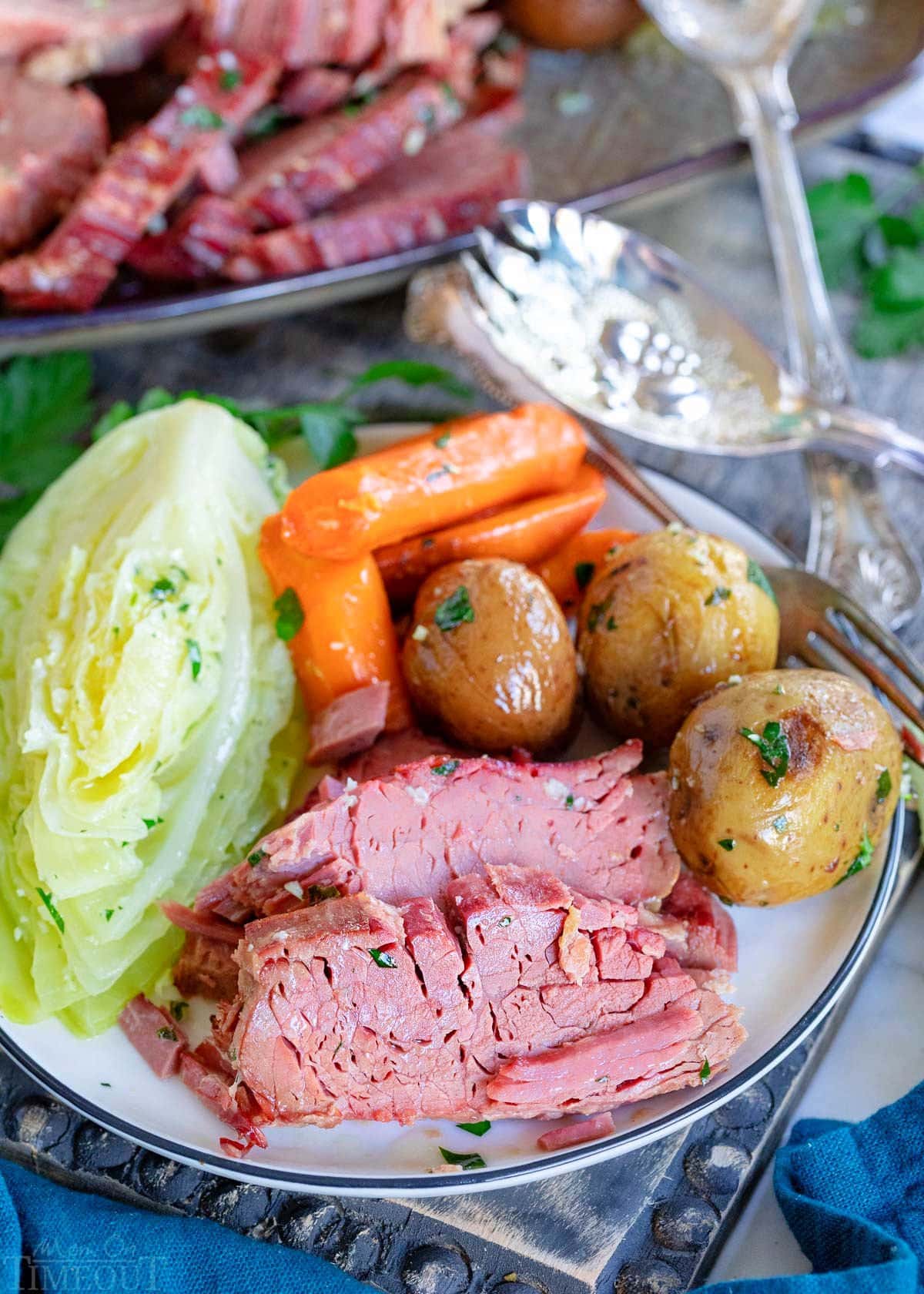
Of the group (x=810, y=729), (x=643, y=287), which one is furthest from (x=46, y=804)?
(x=643, y=287)

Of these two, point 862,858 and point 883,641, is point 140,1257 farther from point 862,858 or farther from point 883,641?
point 883,641

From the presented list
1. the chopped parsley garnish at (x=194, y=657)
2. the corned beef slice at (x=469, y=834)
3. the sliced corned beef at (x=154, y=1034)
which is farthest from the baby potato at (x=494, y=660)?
the sliced corned beef at (x=154, y=1034)

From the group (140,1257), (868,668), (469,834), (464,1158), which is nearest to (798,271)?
(868,668)

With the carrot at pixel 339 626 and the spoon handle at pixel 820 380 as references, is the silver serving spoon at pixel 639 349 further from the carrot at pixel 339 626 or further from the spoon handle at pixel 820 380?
the carrot at pixel 339 626

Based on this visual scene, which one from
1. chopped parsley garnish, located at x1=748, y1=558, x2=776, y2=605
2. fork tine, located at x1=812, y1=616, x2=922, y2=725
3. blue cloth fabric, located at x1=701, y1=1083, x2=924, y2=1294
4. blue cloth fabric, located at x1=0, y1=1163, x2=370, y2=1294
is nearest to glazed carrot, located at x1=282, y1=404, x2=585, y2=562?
chopped parsley garnish, located at x1=748, y1=558, x2=776, y2=605

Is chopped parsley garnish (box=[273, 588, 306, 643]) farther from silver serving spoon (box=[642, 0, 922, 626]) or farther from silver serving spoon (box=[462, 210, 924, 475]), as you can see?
silver serving spoon (box=[642, 0, 922, 626])

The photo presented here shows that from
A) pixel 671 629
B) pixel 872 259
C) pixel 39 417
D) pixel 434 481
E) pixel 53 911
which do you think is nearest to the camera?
pixel 53 911
